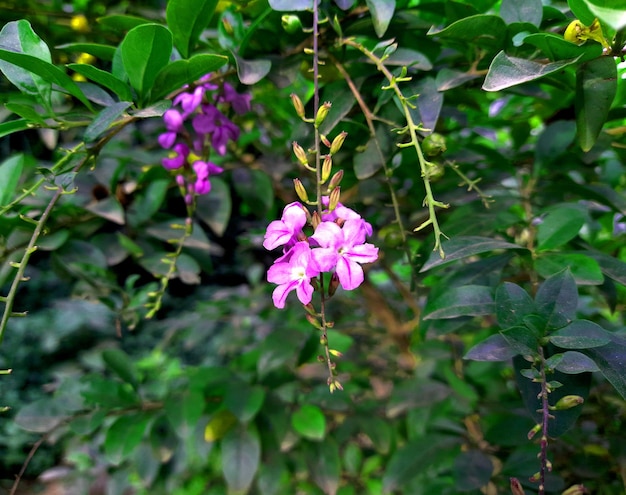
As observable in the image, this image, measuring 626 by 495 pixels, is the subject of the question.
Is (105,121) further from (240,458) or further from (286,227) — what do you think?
(240,458)

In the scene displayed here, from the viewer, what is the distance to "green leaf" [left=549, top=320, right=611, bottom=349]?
44 cm

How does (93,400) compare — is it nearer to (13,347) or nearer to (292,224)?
(292,224)

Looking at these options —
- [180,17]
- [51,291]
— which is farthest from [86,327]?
[180,17]

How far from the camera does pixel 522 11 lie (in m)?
0.56

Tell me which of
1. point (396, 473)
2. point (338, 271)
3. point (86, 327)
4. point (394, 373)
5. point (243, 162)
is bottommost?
point (86, 327)

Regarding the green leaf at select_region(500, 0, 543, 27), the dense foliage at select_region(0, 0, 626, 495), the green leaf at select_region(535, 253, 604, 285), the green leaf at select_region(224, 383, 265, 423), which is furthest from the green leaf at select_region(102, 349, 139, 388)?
the green leaf at select_region(500, 0, 543, 27)

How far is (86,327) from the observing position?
9.83ft

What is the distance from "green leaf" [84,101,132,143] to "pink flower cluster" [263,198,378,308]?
0.72 feet

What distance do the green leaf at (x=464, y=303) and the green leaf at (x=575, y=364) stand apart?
0.09 m

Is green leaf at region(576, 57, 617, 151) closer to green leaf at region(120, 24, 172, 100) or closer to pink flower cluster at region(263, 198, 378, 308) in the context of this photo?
pink flower cluster at region(263, 198, 378, 308)

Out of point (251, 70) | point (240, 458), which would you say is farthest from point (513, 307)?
point (240, 458)

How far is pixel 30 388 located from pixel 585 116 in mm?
2908

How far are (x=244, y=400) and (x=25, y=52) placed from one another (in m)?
0.63

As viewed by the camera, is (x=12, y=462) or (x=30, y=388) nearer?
(x=12, y=462)
